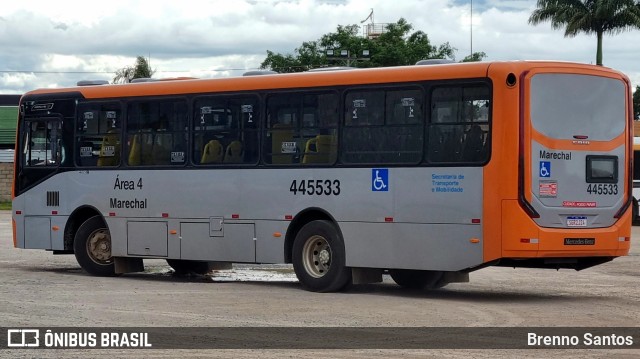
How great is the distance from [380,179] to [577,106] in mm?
2808

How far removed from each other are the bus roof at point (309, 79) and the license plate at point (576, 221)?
196 centimetres

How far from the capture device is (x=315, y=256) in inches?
745

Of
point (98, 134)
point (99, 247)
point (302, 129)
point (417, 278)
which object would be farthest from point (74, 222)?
point (417, 278)

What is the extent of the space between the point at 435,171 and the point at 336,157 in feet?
5.63

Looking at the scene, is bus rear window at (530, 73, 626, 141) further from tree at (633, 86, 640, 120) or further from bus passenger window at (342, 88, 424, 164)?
tree at (633, 86, 640, 120)

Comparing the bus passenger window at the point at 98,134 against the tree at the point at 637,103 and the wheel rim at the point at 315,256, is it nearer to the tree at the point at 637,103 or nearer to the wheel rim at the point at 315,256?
the wheel rim at the point at 315,256

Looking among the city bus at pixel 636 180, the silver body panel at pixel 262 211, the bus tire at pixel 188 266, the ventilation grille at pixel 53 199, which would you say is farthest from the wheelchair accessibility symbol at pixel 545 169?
the city bus at pixel 636 180

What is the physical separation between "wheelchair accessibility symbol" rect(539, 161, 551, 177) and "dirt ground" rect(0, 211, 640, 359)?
1660 mm

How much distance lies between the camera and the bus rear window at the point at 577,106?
16938mm

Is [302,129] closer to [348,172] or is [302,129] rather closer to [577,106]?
[348,172]

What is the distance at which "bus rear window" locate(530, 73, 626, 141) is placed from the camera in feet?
55.6

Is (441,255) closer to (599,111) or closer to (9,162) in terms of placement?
(599,111)

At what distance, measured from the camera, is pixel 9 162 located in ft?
218

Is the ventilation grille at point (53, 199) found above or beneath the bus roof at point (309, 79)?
beneath
